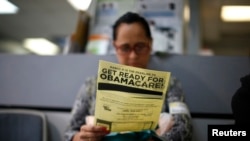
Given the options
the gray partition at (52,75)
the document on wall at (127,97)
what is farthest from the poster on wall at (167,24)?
the document on wall at (127,97)

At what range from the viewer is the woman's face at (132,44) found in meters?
0.92

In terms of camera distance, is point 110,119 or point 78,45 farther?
point 78,45

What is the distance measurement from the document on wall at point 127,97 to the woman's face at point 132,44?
0.59 ft

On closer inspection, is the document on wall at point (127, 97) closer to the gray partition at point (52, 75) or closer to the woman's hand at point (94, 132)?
the woman's hand at point (94, 132)

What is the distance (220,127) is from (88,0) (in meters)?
0.60

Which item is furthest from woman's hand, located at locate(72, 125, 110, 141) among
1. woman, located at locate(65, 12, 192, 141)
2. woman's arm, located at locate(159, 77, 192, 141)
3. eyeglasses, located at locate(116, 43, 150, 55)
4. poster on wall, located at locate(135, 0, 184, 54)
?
poster on wall, located at locate(135, 0, 184, 54)

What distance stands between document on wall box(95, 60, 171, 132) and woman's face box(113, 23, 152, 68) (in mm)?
179

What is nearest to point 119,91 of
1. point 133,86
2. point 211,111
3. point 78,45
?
point 133,86

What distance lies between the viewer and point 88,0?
101cm

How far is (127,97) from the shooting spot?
707mm

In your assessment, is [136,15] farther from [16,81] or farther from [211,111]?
[16,81]

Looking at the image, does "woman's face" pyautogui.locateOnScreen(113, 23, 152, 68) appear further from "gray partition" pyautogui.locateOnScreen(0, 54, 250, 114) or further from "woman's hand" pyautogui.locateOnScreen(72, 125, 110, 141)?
"woman's hand" pyautogui.locateOnScreen(72, 125, 110, 141)

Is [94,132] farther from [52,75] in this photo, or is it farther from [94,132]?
[52,75]

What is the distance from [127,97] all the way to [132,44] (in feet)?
0.88
